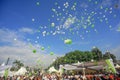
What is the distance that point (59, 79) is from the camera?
66.7 feet

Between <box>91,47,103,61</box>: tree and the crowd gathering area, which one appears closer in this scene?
the crowd gathering area

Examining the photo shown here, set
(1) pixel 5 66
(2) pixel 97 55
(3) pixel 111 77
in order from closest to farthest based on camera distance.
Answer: (3) pixel 111 77 < (1) pixel 5 66 < (2) pixel 97 55

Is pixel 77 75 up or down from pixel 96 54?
down

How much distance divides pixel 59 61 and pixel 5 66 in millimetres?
59407

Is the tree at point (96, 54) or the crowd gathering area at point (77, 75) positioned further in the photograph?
the tree at point (96, 54)

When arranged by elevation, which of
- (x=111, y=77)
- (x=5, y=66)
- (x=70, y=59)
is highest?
(x=70, y=59)

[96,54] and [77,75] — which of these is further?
[96,54]

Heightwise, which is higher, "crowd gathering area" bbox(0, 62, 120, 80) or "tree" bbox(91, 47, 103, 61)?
"tree" bbox(91, 47, 103, 61)

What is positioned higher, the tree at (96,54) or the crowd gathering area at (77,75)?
the tree at (96,54)

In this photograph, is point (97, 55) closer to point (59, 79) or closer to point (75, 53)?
point (75, 53)

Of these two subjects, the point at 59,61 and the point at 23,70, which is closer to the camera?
the point at 23,70


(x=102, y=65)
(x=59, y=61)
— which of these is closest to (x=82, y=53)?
(x=59, y=61)

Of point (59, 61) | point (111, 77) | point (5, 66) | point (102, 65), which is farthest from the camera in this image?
point (59, 61)

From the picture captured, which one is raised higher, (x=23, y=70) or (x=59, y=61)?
(x=59, y=61)
